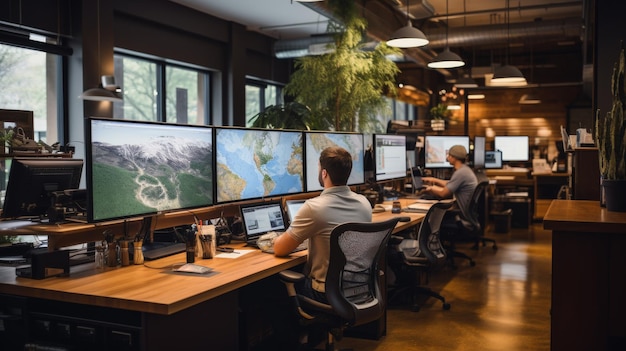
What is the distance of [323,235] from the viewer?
312 centimetres

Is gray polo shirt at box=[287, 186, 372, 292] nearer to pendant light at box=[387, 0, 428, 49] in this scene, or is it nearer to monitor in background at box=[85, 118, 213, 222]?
monitor in background at box=[85, 118, 213, 222]

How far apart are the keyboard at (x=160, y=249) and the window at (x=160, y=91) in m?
4.87

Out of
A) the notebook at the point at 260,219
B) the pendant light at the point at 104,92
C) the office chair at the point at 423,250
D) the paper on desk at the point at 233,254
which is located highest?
the pendant light at the point at 104,92

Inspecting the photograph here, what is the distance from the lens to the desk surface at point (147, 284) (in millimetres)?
2322

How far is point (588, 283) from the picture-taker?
286cm

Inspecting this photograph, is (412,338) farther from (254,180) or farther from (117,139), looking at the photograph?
(117,139)

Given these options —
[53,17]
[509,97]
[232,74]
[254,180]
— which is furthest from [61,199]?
[509,97]

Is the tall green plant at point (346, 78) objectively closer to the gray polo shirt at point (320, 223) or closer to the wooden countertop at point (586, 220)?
the gray polo shirt at point (320, 223)

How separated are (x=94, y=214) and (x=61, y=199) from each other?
34 cm

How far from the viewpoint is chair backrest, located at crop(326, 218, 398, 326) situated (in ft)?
9.76

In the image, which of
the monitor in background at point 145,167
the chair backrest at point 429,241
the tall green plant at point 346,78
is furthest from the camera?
the tall green plant at point 346,78

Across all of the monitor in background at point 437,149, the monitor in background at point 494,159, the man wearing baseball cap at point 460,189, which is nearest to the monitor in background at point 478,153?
the monitor in background at point 437,149

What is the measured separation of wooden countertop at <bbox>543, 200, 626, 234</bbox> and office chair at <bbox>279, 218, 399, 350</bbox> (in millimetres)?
772

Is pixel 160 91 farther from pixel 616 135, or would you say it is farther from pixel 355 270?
pixel 616 135
